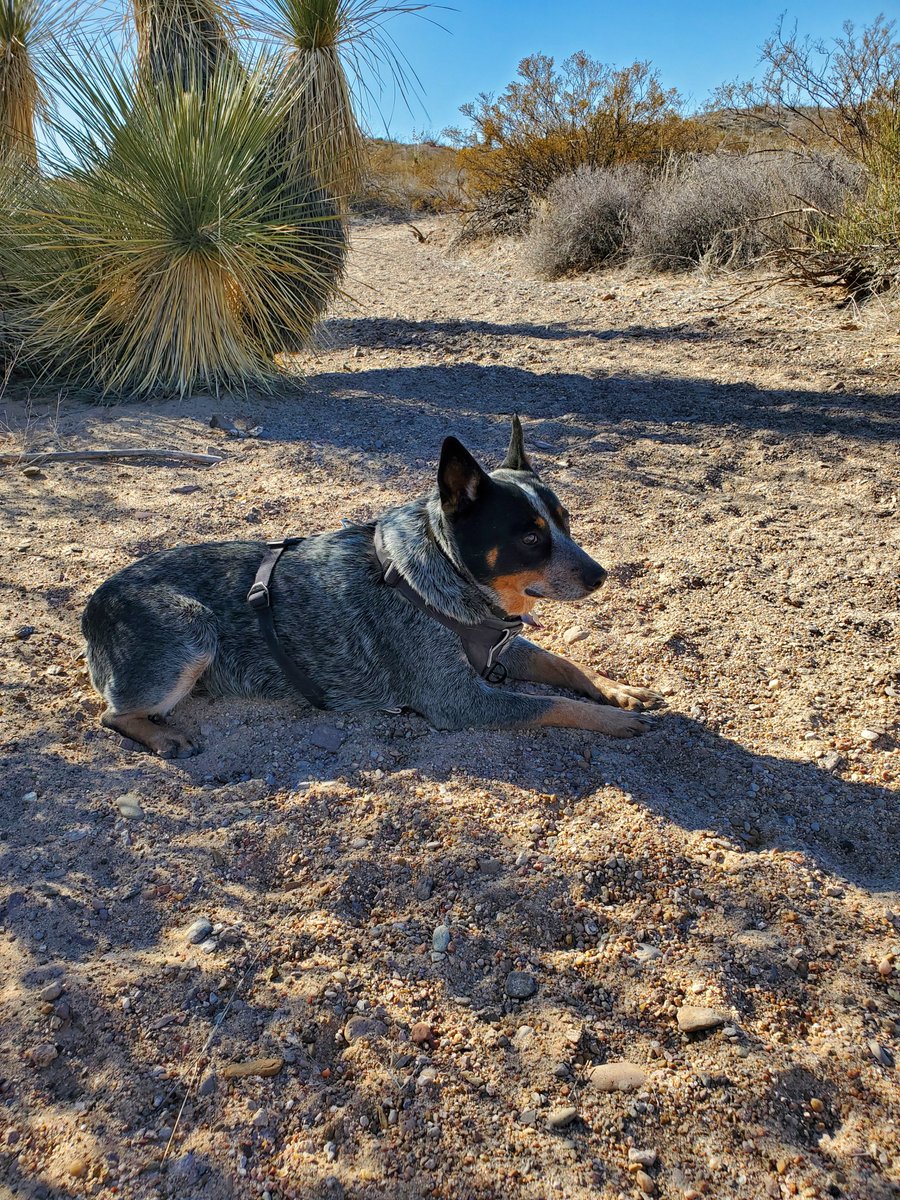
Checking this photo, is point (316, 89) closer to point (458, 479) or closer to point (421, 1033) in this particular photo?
point (458, 479)

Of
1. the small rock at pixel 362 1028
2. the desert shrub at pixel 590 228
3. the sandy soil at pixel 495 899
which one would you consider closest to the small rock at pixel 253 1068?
the sandy soil at pixel 495 899

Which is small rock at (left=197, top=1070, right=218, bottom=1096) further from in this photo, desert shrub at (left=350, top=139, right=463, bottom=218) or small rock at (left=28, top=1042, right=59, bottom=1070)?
desert shrub at (left=350, top=139, right=463, bottom=218)

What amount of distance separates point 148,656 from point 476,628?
1.53m

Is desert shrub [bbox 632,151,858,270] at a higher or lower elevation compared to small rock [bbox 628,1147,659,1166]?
higher

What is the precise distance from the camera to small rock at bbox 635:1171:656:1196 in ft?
6.41

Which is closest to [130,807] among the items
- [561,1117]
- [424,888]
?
[424,888]

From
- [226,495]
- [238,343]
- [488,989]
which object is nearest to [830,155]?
[238,343]

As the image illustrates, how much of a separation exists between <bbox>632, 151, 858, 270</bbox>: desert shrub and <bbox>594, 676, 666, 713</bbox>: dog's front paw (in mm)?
8256

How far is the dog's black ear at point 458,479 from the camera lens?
11.5ft

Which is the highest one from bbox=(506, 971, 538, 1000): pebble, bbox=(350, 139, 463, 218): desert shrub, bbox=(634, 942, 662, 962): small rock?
bbox=(350, 139, 463, 218): desert shrub

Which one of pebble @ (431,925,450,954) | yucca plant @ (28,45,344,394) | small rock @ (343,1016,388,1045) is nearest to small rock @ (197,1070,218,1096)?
small rock @ (343,1016,388,1045)

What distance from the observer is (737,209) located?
1134 centimetres

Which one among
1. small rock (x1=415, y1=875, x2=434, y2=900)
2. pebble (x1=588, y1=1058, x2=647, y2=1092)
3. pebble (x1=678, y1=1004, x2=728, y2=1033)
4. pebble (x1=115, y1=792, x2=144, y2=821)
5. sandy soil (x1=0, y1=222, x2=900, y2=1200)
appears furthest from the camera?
pebble (x1=115, y1=792, x2=144, y2=821)

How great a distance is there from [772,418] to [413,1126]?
6.32 m
